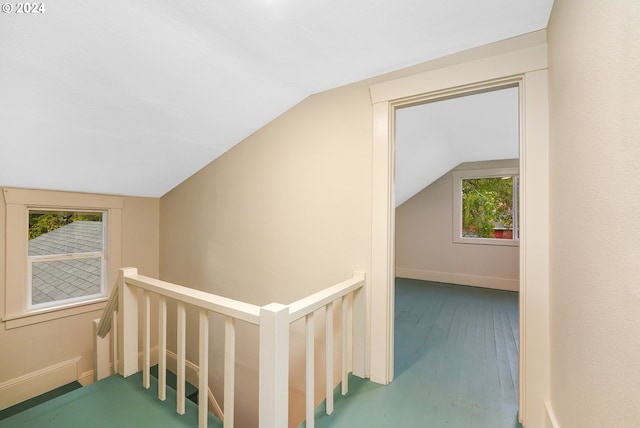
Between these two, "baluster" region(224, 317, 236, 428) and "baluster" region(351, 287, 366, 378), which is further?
"baluster" region(351, 287, 366, 378)

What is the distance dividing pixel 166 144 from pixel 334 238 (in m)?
1.68

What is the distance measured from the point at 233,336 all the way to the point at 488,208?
180 inches

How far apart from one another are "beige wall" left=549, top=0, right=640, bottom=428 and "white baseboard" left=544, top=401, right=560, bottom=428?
0.12 ft

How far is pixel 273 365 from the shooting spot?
1.05 meters

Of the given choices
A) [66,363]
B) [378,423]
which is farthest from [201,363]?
[66,363]

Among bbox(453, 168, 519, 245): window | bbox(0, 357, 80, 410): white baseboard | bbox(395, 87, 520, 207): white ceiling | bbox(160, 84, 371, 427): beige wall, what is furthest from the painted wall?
bbox(453, 168, 519, 245): window

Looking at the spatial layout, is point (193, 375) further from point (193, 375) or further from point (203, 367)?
point (203, 367)

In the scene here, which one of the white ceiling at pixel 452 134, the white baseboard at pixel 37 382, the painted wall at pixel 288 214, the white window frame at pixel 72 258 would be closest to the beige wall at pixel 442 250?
the white ceiling at pixel 452 134

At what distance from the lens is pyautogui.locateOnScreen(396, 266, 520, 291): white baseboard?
162 inches

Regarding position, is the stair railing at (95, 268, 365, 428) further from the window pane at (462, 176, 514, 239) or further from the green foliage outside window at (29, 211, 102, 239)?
the window pane at (462, 176, 514, 239)

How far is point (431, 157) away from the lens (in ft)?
11.7

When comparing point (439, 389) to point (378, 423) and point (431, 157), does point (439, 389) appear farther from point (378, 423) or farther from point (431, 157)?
point (431, 157)

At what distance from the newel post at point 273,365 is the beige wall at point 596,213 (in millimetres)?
949

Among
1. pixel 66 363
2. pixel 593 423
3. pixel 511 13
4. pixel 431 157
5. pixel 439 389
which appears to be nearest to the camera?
pixel 593 423
